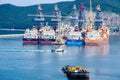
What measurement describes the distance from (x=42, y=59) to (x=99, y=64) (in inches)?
280

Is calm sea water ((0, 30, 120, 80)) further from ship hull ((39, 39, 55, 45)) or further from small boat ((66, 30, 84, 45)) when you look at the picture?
ship hull ((39, 39, 55, 45))

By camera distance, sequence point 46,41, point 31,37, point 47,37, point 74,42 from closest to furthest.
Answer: point 74,42
point 46,41
point 47,37
point 31,37

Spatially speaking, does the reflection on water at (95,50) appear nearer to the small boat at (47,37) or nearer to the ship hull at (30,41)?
the small boat at (47,37)

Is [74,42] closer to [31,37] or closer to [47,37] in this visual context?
[47,37]

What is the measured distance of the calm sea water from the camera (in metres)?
48.2

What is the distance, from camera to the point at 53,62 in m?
56.8

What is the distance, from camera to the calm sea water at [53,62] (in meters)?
48.2

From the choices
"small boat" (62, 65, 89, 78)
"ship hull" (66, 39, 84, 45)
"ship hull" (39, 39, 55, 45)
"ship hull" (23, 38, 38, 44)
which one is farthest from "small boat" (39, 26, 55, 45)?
"small boat" (62, 65, 89, 78)

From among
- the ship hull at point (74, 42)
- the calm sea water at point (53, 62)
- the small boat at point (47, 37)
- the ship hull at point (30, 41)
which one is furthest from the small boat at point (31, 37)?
the calm sea water at point (53, 62)

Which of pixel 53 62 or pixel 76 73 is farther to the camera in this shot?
pixel 53 62

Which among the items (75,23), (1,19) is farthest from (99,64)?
(1,19)

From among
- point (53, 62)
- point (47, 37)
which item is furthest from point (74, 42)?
point (53, 62)

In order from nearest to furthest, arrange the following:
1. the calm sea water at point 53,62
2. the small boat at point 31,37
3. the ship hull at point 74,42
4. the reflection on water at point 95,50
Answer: the calm sea water at point 53,62, the reflection on water at point 95,50, the ship hull at point 74,42, the small boat at point 31,37

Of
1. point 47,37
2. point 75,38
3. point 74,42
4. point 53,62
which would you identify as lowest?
point 53,62
